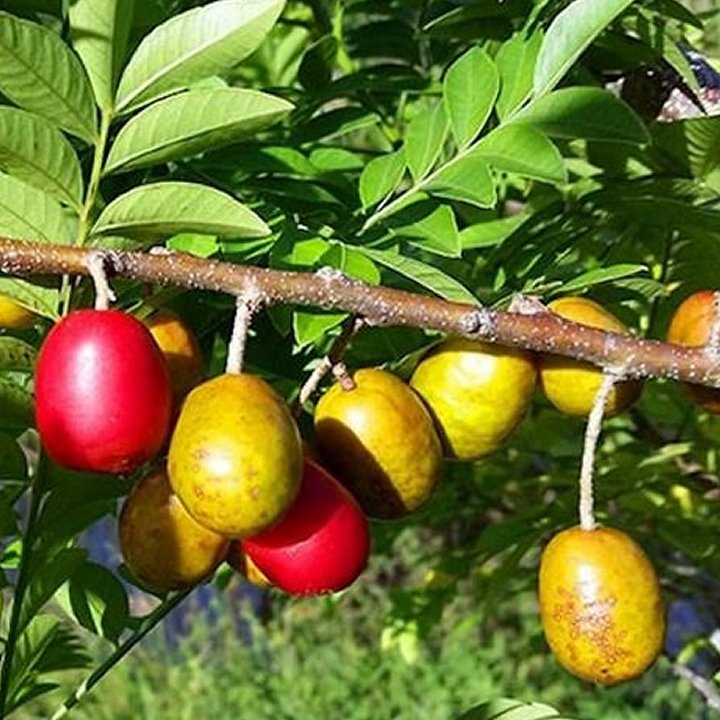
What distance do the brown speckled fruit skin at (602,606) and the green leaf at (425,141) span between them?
0.99 feet

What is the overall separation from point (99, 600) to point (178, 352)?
0.46 m

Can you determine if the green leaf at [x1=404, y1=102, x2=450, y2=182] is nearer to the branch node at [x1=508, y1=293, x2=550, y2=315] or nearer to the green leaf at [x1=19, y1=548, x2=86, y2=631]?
the branch node at [x1=508, y1=293, x2=550, y2=315]

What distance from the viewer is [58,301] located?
982 millimetres

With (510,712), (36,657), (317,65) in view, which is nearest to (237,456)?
(510,712)

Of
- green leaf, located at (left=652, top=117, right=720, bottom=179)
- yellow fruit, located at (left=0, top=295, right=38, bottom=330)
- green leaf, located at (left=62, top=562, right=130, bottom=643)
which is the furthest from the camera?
green leaf, located at (left=62, top=562, right=130, bottom=643)

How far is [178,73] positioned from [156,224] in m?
0.10

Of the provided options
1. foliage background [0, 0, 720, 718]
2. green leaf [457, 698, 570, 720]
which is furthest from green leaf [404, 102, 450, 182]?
green leaf [457, 698, 570, 720]

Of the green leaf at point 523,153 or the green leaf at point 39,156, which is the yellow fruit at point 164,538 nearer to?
the green leaf at point 39,156

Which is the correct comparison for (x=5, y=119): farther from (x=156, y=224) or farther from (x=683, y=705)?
(x=683, y=705)

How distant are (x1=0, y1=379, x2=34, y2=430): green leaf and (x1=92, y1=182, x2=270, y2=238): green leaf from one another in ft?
0.53

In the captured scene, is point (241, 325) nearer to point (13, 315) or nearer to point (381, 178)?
point (13, 315)

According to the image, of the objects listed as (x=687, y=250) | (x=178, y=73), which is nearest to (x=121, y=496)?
(x=178, y=73)

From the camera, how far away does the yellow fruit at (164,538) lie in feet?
2.97

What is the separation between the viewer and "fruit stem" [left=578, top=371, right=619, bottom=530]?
3.02 feet
